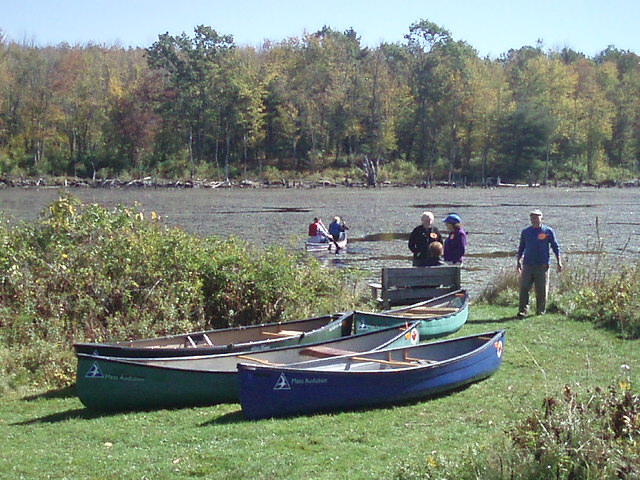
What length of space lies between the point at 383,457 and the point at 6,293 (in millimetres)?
8462

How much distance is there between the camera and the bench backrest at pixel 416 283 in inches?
590

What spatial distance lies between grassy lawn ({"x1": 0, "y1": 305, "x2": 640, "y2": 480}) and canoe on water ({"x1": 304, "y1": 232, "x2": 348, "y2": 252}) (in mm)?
19458

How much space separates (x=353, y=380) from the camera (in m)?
8.77

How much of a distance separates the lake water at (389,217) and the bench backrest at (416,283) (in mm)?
3135

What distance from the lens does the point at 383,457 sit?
715cm

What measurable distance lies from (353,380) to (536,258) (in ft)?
20.8

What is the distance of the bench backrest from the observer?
1498 cm

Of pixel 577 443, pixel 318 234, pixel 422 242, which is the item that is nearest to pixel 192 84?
pixel 318 234

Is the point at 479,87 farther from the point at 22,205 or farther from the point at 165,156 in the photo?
the point at 22,205

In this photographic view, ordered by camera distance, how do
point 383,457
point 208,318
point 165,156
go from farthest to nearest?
1. point 165,156
2. point 208,318
3. point 383,457

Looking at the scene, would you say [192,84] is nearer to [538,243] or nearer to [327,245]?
[327,245]

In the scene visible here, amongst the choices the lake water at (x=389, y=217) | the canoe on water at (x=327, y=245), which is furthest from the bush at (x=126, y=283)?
the canoe on water at (x=327, y=245)

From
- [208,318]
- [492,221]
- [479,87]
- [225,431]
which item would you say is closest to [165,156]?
[479,87]

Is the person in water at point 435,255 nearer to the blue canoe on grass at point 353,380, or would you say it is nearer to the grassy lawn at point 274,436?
the grassy lawn at point 274,436
